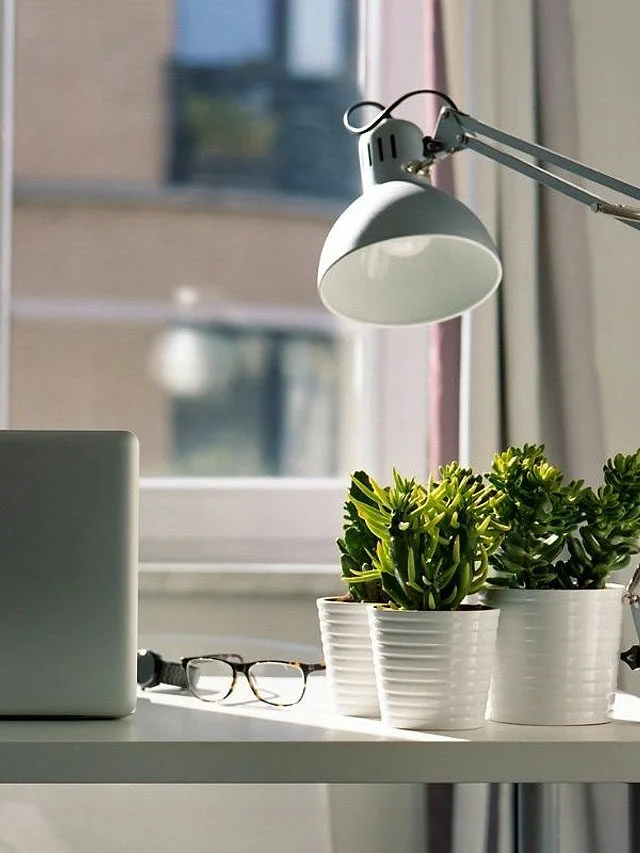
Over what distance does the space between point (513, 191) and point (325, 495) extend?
0.55 meters

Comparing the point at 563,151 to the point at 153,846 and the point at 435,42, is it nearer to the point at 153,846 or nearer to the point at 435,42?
the point at 435,42

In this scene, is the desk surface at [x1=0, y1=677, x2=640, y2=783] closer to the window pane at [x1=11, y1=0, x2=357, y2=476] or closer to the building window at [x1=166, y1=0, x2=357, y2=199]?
the window pane at [x1=11, y1=0, x2=357, y2=476]

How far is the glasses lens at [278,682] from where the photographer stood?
3.24 feet

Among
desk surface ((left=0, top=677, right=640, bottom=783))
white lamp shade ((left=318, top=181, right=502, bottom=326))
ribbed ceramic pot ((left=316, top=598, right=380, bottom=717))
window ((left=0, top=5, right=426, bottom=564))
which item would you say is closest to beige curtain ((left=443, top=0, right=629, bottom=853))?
window ((left=0, top=5, right=426, bottom=564))

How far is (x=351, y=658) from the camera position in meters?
0.92

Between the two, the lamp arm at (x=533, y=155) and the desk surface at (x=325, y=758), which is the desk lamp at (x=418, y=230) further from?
the desk surface at (x=325, y=758)

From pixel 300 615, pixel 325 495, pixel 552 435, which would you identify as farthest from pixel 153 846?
pixel 552 435

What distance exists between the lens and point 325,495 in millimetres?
1870

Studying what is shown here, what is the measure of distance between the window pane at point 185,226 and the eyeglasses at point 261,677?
843 mm

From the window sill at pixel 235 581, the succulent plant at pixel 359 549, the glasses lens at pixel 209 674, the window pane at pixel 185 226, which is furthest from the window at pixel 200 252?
the succulent plant at pixel 359 549

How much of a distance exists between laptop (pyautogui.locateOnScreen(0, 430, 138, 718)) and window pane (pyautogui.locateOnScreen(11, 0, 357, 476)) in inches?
39.2

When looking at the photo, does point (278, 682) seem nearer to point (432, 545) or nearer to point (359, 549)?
point (359, 549)

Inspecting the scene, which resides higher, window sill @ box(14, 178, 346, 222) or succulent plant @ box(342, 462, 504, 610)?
window sill @ box(14, 178, 346, 222)

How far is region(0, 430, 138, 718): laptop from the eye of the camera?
0.88 metres
